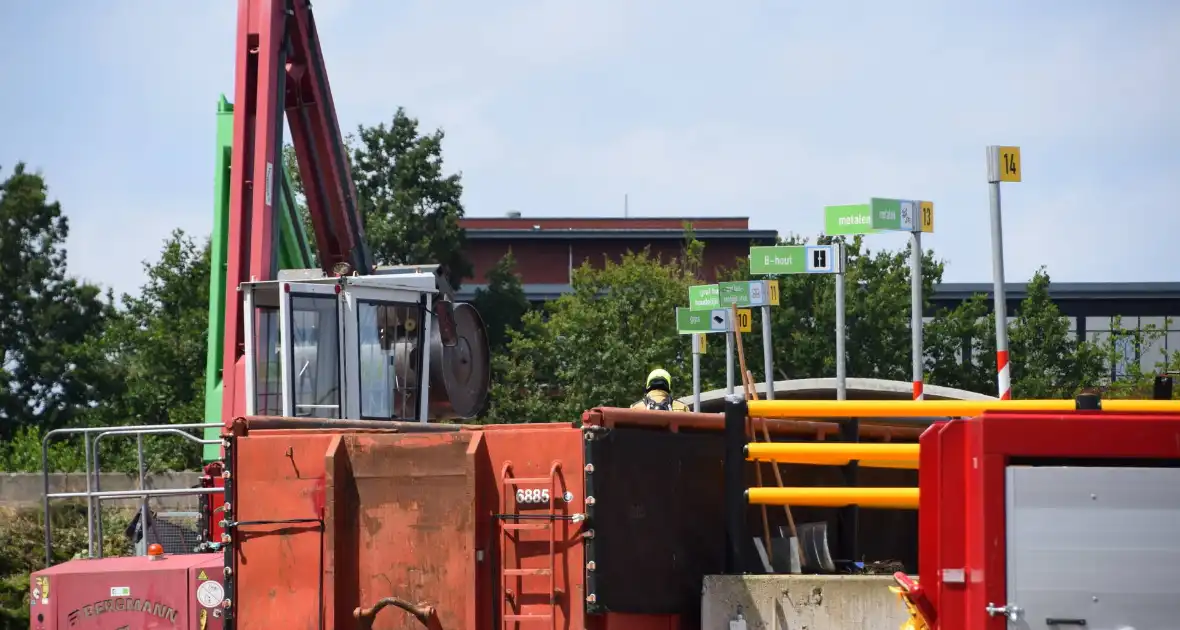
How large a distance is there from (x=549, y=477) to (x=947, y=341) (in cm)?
3660

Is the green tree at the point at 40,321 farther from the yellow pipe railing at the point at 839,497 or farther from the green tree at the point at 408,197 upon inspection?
the yellow pipe railing at the point at 839,497

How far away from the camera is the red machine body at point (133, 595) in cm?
1033

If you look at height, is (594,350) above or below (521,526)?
above

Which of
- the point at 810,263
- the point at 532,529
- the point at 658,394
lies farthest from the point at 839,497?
the point at 810,263

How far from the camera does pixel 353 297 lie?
14.8 metres

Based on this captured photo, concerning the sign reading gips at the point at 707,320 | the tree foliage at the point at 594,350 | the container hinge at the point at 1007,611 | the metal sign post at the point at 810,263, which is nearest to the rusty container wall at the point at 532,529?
the container hinge at the point at 1007,611

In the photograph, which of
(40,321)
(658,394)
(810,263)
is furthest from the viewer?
(40,321)

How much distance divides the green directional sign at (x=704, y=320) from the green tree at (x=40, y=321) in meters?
32.1

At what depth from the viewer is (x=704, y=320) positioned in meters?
21.3

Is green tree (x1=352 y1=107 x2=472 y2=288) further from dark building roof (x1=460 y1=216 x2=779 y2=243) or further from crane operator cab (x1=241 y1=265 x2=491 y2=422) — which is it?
crane operator cab (x1=241 y1=265 x2=491 y2=422)

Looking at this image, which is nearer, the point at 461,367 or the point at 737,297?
the point at 461,367

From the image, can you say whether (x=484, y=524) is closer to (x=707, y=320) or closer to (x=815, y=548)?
(x=815, y=548)

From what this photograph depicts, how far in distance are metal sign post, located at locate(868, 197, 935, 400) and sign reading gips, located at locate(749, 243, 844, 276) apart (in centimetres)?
181

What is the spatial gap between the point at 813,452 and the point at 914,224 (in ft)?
23.9
